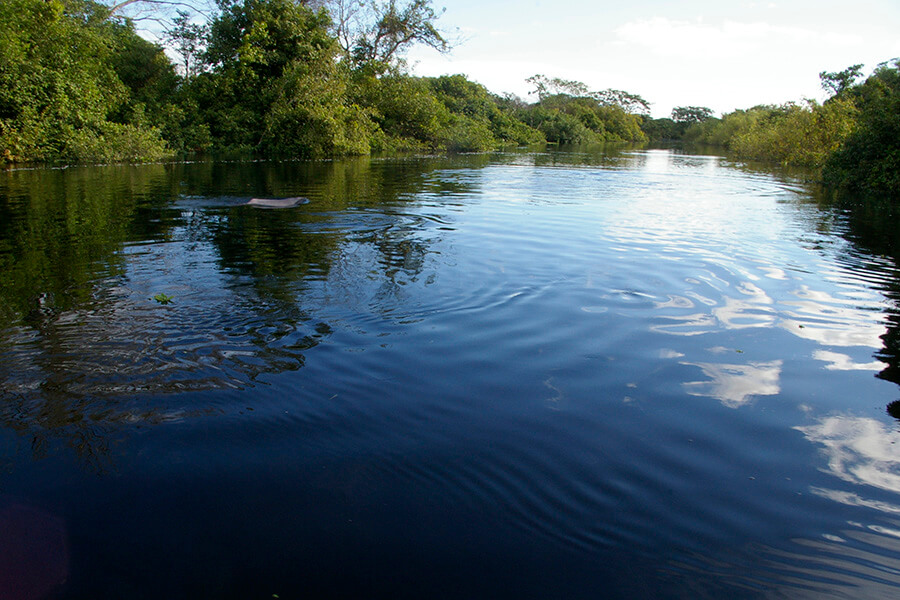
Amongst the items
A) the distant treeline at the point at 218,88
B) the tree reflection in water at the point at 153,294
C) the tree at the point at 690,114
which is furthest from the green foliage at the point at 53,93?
the tree at the point at 690,114

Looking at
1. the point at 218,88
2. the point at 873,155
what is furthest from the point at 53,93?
the point at 873,155

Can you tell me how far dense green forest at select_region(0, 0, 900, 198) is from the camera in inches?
779

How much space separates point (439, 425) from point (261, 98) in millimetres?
31240

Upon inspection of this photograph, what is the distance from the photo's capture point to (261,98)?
30.5 m

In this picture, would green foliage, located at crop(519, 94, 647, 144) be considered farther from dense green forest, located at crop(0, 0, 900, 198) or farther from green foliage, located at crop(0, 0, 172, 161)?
green foliage, located at crop(0, 0, 172, 161)

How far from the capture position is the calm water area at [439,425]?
92.4 inches

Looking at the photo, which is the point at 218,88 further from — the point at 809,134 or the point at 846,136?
the point at 809,134

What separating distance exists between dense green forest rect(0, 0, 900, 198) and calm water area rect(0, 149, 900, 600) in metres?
15.4

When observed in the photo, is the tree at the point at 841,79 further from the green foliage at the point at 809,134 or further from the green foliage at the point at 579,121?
→ the green foliage at the point at 579,121

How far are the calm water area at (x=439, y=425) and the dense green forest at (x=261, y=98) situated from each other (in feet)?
50.4

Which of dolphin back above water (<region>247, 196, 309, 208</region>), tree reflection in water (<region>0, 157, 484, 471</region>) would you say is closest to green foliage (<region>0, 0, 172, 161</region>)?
tree reflection in water (<region>0, 157, 484, 471</region>)

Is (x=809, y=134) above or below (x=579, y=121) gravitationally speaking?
below

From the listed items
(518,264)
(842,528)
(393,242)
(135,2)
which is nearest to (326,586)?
(842,528)

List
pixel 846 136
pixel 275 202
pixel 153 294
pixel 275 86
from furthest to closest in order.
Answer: pixel 275 86 < pixel 846 136 < pixel 275 202 < pixel 153 294
